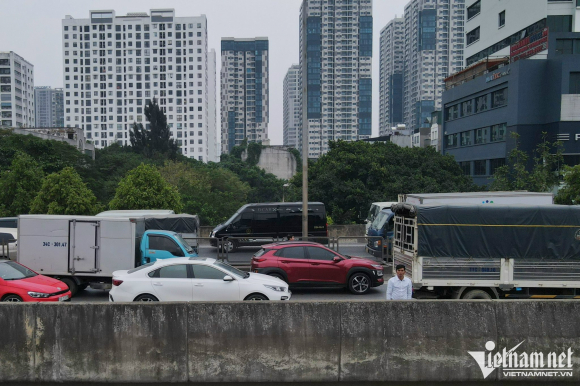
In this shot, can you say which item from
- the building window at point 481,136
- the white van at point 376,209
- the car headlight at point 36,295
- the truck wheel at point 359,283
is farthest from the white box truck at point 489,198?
the building window at point 481,136

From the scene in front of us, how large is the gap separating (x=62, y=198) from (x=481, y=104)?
121ft

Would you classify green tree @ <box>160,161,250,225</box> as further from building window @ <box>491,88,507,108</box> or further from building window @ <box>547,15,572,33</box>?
building window @ <box>547,15,572,33</box>

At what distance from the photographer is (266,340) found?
770cm

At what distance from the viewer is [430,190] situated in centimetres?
3469

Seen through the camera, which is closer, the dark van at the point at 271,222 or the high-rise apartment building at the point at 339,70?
the dark van at the point at 271,222

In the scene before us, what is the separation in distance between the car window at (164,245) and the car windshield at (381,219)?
9743 mm

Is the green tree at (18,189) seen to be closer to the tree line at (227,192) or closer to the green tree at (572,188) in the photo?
the tree line at (227,192)

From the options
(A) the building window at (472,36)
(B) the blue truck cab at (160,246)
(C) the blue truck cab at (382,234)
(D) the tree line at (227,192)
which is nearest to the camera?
(B) the blue truck cab at (160,246)

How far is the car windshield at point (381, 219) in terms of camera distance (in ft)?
70.2

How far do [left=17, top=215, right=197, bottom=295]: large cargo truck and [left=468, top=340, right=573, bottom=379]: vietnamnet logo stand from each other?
1022 centimetres

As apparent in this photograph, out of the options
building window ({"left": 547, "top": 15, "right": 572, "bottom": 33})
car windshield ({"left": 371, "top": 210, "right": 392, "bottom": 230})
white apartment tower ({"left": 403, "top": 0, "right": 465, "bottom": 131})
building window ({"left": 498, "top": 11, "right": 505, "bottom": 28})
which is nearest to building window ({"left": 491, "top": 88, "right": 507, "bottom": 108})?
building window ({"left": 547, "top": 15, "right": 572, "bottom": 33})

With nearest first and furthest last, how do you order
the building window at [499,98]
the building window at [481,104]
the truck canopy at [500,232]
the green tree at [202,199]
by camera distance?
1. the truck canopy at [500,232]
2. the green tree at [202,199]
3. the building window at [499,98]
4. the building window at [481,104]

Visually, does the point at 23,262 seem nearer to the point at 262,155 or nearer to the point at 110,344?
the point at 110,344

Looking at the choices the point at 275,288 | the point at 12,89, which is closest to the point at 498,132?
the point at 275,288
